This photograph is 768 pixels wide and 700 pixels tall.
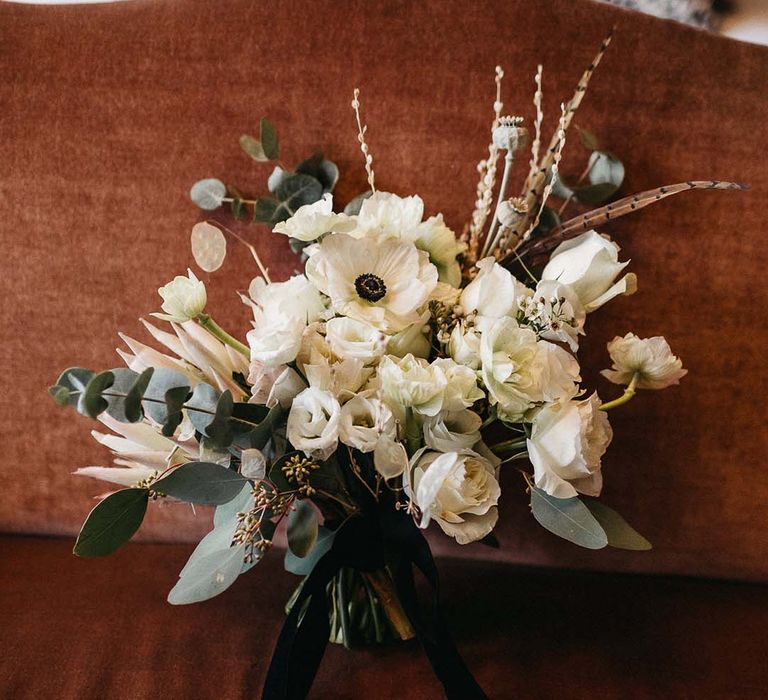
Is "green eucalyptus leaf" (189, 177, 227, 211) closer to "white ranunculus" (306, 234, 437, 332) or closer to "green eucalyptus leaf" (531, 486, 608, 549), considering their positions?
"white ranunculus" (306, 234, 437, 332)

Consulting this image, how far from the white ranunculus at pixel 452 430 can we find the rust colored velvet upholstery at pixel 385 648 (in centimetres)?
26

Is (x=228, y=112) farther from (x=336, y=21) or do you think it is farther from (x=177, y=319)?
(x=177, y=319)

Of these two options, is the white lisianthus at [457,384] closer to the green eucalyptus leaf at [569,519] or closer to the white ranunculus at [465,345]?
the white ranunculus at [465,345]

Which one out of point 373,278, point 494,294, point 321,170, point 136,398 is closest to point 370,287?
point 373,278

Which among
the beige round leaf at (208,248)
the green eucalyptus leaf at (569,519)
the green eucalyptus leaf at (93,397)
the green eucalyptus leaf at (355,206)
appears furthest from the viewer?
the green eucalyptus leaf at (355,206)

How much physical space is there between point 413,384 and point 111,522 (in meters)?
0.28

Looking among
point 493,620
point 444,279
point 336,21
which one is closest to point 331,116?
point 336,21

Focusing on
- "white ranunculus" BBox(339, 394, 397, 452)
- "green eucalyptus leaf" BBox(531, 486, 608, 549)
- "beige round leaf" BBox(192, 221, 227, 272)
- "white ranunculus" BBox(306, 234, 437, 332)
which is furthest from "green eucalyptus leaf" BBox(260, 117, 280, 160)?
"green eucalyptus leaf" BBox(531, 486, 608, 549)

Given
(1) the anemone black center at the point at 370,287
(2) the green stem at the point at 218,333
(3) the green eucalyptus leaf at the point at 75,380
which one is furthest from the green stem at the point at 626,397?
(3) the green eucalyptus leaf at the point at 75,380

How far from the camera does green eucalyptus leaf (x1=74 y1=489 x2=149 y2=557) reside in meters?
0.56

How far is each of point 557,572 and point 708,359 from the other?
0.33 m

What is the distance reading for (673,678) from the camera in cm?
68

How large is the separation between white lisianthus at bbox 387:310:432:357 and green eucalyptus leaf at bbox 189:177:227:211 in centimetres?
35

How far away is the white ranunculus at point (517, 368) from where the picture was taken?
0.56 metres
